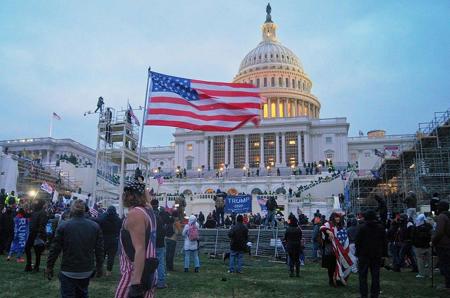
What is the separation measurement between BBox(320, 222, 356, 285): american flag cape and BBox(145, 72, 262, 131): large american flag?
5849mm

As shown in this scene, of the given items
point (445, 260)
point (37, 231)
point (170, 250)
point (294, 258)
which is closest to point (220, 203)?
point (170, 250)

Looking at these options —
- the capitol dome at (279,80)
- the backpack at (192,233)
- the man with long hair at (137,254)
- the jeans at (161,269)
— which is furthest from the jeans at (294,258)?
the capitol dome at (279,80)

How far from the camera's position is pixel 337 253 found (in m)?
12.0

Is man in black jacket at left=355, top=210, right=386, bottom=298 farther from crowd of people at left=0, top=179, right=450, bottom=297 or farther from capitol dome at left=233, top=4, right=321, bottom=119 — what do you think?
capitol dome at left=233, top=4, right=321, bottom=119

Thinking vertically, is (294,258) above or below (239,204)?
below

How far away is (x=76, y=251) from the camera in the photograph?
20.4 ft

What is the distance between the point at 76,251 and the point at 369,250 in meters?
6.03

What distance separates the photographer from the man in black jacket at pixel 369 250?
951cm

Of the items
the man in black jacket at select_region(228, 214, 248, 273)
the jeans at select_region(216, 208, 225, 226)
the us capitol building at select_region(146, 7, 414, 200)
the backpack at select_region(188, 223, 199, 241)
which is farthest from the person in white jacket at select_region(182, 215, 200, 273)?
the us capitol building at select_region(146, 7, 414, 200)

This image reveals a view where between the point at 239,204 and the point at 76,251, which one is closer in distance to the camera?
the point at 76,251

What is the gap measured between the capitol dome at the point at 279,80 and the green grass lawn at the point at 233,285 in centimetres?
8317

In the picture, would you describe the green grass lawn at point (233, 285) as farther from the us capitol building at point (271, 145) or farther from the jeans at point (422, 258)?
the us capitol building at point (271, 145)

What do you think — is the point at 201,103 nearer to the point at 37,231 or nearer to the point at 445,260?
the point at 37,231

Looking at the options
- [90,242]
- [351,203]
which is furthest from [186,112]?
[351,203]
